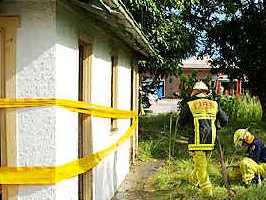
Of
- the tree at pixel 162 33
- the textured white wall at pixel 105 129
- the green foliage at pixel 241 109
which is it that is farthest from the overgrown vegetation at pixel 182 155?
the tree at pixel 162 33

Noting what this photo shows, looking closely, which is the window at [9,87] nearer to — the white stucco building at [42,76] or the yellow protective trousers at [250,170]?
the white stucco building at [42,76]

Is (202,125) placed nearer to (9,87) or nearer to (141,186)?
(141,186)

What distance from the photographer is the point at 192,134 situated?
980 cm

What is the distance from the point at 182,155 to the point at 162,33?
13.0 ft

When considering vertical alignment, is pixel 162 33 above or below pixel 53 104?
above

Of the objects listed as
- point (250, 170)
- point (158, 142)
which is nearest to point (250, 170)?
point (250, 170)

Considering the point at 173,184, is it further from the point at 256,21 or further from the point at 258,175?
the point at 256,21

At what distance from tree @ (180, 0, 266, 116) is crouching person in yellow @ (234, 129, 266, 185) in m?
10.1

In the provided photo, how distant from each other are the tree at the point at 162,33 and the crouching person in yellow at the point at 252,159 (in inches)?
210

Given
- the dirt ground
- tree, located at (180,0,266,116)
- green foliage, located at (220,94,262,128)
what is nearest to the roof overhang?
the dirt ground

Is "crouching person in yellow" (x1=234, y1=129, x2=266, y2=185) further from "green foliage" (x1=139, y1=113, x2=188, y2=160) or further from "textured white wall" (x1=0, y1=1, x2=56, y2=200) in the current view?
"textured white wall" (x1=0, y1=1, x2=56, y2=200)

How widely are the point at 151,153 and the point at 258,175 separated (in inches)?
235

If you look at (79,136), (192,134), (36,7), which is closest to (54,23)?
(36,7)

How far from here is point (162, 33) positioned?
55.9ft
